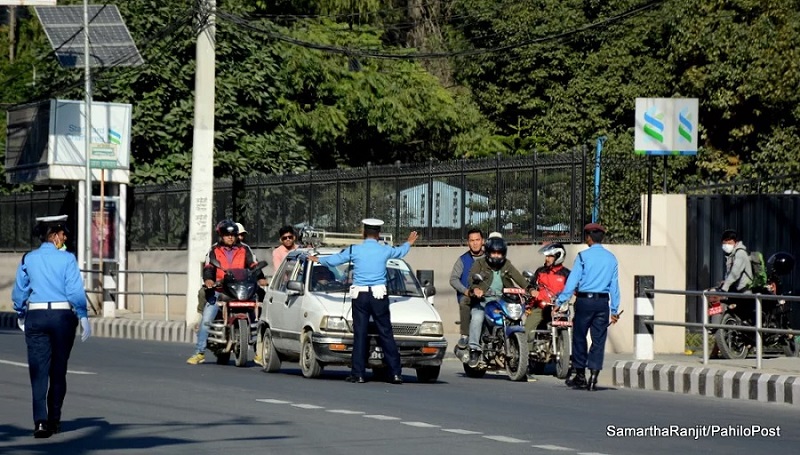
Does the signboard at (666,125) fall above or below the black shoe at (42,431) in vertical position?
above

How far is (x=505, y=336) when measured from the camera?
20.1 metres

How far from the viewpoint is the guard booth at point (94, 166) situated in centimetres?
3844

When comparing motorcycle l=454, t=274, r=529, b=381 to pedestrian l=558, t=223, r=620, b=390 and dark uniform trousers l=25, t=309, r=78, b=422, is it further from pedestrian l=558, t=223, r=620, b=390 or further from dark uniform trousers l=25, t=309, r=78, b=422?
dark uniform trousers l=25, t=309, r=78, b=422

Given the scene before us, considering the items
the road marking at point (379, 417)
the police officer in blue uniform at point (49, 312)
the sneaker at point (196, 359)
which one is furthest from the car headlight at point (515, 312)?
the police officer in blue uniform at point (49, 312)

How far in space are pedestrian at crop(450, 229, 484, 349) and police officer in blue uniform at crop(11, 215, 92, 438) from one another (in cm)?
770

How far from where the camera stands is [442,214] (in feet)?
97.7

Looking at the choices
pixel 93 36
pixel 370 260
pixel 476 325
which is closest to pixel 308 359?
pixel 370 260

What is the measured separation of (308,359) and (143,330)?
43.7 ft

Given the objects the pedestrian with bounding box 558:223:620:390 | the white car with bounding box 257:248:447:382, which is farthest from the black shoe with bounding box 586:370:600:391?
the white car with bounding box 257:248:447:382

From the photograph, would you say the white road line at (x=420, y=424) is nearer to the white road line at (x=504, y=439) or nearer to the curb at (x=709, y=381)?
the white road line at (x=504, y=439)

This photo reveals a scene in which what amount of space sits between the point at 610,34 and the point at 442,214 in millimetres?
21935

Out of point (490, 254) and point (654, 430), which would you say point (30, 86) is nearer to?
point (490, 254)

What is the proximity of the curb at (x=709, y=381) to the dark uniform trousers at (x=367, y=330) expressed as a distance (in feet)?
9.13

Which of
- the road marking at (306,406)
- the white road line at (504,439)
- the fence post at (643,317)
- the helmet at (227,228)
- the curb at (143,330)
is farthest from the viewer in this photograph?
the curb at (143,330)
